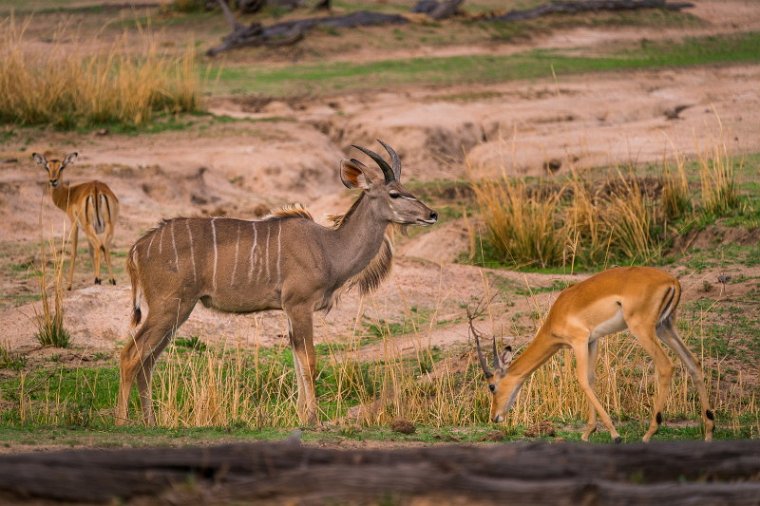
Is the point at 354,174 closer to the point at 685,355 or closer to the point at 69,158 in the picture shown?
the point at 685,355

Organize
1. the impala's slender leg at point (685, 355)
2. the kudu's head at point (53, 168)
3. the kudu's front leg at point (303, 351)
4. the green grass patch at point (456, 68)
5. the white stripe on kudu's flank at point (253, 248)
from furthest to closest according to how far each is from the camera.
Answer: the green grass patch at point (456, 68) < the kudu's head at point (53, 168) < the white stripe on kudu's flank at point (253, 248) < the kudu's front leg at point (303, 351) < the impala's slender leg at point (685, 355)

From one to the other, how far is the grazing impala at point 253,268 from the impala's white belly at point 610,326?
1.65 metres

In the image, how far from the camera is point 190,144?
1463cm

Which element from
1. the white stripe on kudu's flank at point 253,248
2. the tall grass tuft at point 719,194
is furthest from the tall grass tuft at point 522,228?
the white stripe on kudu's flank at point 253,248

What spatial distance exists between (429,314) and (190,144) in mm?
5562

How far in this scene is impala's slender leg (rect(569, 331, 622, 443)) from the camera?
21.1ft

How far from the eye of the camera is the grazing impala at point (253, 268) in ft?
25.0

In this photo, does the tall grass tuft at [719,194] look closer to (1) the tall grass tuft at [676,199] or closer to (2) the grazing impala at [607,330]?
(1) the tall grass tuft at [676,199]

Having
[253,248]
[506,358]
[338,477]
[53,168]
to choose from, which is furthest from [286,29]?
[338,477]

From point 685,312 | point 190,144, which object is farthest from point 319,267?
point 190,144

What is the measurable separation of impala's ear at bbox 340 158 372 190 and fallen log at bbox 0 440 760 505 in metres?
4.26

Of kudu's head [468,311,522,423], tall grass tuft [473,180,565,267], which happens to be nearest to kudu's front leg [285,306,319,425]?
kudu's head [468,311,522,423]

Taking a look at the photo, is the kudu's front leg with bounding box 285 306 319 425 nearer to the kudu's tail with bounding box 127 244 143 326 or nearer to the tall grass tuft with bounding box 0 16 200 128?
the kudu's tail with bounding box 127 244 143 326

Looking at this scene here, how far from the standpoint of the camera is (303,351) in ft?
25.4
